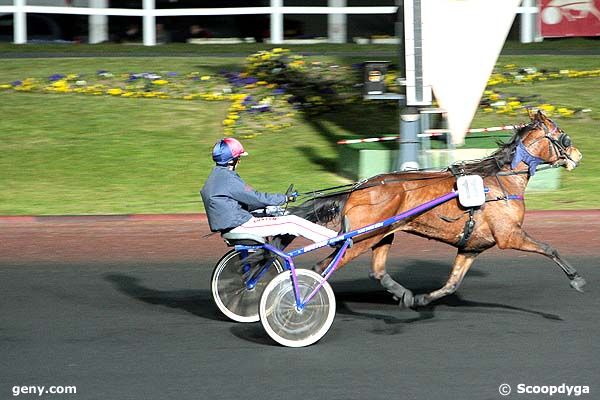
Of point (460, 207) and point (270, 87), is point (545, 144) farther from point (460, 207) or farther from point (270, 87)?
point (270, 87)

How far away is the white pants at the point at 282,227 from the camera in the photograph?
7.70 meters

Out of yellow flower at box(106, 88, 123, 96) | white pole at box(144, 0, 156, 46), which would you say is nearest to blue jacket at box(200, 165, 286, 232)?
yellow flower at box(106, 88, 123, 96)

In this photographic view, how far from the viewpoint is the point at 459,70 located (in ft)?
45.1

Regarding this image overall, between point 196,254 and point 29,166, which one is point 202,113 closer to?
point 29,166

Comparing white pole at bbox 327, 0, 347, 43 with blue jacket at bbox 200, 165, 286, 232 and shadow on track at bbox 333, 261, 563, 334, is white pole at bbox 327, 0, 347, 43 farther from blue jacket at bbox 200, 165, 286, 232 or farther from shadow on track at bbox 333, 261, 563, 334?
blue jacket at bbox 200, 165, 286, 232

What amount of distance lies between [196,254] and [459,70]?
4.71 meters

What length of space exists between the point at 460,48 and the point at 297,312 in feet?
23.5

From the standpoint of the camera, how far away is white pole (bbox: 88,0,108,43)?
25337 mm

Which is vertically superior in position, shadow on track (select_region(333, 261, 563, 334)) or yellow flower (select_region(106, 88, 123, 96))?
yellow flower (select_region(106, 88, 123, 96))

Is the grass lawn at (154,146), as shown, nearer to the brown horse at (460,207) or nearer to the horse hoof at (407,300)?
the brown horse at (460,207)

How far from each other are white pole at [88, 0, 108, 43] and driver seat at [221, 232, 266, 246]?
60.9 ft

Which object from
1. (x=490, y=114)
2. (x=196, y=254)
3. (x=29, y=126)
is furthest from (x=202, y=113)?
(x=196, y=254)

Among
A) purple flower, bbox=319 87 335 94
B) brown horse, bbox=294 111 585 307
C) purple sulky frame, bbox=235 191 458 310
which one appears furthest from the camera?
purple flower, bbox=319 87 335 94

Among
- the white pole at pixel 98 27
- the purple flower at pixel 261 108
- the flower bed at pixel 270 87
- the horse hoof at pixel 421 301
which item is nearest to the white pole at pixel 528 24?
the flower bed at pixel 270 87
